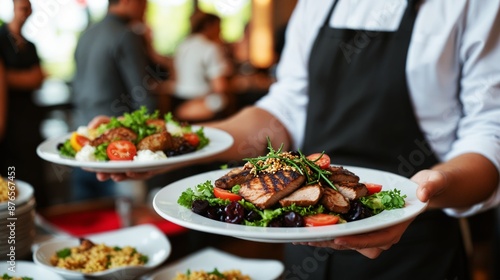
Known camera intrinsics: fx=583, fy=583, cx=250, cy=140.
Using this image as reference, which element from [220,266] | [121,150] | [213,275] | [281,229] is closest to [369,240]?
[281,229]

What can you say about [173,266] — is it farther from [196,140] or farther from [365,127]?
[365,127]

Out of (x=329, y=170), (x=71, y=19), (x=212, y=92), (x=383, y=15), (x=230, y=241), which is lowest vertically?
(x=230, y=241)

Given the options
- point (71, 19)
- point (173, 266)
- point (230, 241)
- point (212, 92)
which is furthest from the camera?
point (71, 19)

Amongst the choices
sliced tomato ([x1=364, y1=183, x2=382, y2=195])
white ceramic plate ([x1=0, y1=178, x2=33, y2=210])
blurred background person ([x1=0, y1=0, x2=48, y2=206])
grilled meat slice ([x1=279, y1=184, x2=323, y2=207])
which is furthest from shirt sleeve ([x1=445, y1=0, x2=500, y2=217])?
blurred background person ([x1=0, y1=0, x2=48, y2=206])

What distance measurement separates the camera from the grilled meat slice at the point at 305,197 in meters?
1.47

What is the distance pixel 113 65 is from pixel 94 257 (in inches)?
114

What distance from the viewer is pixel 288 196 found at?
59.5 inches

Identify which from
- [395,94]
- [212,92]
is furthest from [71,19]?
[395,94]

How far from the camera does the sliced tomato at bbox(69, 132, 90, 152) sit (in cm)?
212

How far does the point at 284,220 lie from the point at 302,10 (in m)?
1.36

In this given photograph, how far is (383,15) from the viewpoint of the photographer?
2305mm

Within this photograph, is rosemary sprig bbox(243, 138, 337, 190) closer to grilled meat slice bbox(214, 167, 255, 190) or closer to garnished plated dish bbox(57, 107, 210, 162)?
grilled meat slice bbox(214, 167, 255, 190)

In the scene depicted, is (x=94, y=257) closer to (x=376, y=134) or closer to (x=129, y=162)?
(x=129, y=162)

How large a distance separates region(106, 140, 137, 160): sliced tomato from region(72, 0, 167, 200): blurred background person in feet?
8.24
